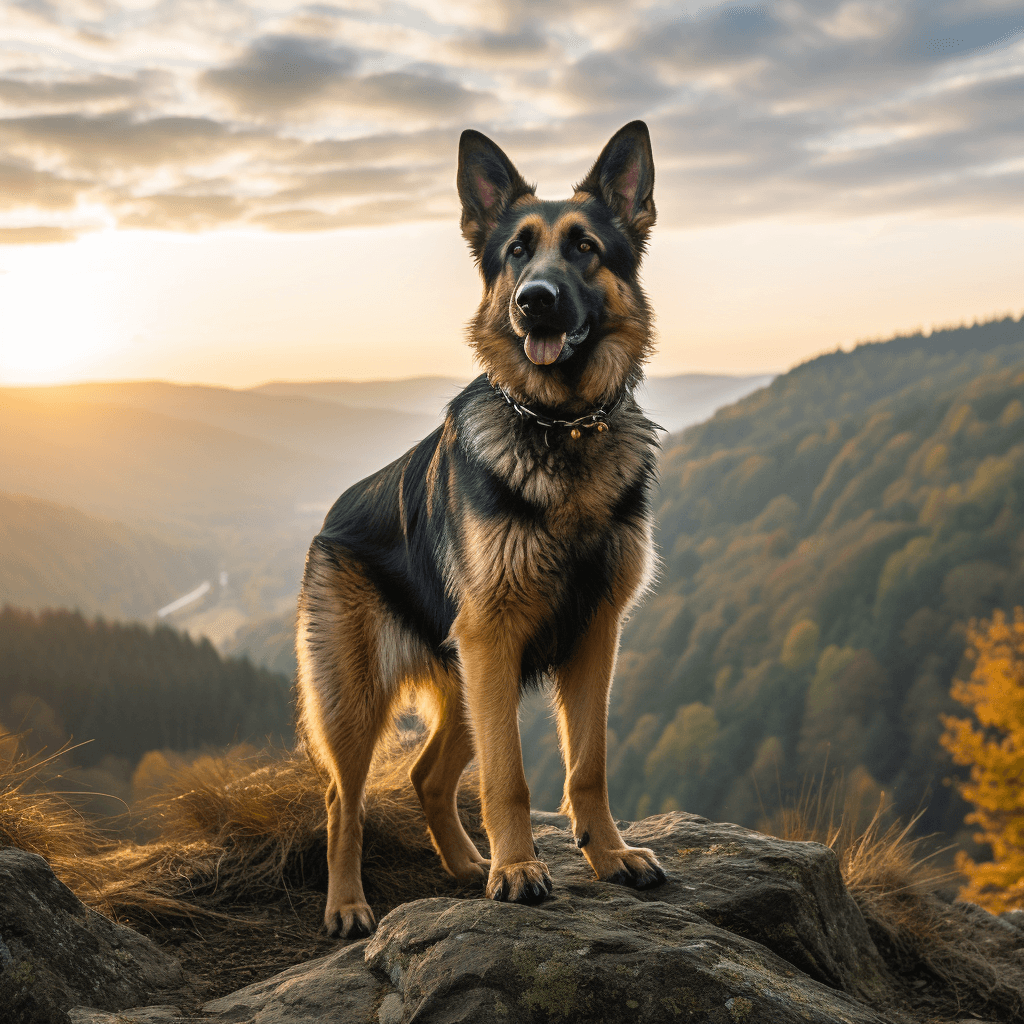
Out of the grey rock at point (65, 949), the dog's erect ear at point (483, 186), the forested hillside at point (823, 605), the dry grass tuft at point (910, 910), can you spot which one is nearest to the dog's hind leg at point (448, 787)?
the grey rock at point (65, 949)

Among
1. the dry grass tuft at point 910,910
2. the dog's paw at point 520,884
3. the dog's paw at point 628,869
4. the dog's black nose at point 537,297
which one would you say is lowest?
the dry grass tuft at point 910,910

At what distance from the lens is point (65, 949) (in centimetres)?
337

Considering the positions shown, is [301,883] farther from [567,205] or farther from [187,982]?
[567,205]

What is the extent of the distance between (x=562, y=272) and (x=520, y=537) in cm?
120

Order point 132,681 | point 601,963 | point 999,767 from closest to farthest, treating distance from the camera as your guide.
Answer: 1. point 601,963
2. point 999,767
3. point 132,681

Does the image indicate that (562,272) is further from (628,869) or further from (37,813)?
(37,813)

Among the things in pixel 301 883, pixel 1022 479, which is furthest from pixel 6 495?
pixel 1022 479

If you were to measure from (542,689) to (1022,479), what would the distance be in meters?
71.2

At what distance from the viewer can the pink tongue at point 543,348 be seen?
3697 millimetres

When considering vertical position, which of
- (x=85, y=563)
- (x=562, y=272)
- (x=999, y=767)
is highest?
(x=562, y=272)

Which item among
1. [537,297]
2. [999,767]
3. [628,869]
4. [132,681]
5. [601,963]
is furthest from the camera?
[132,681]

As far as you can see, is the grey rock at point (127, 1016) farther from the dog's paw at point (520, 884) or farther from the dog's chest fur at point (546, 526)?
the dog's chest fur at point (546, 526)

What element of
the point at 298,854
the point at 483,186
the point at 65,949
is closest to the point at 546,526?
the point at 483,186

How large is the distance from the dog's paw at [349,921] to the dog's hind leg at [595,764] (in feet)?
4.52
